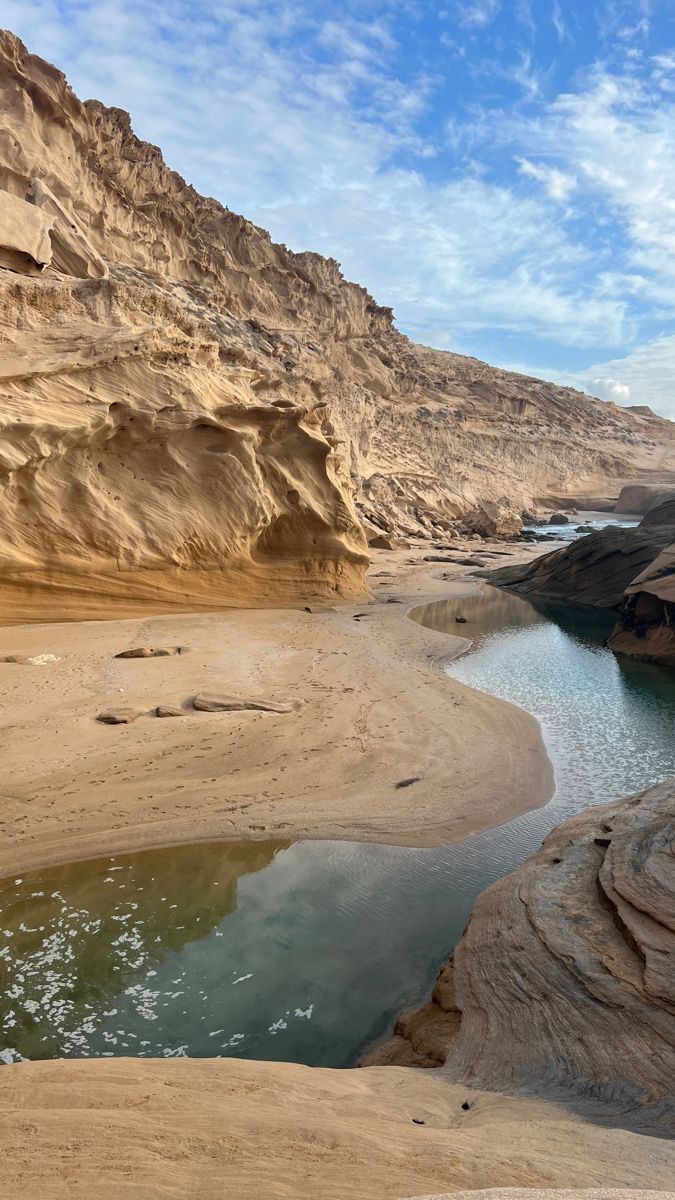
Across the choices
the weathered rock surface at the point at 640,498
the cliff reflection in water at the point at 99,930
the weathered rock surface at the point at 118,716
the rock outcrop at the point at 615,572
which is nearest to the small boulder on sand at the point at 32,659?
the weathered rock surface at the point at 118,716

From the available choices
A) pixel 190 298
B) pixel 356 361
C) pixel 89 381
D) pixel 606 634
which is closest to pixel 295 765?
pixel 89 381

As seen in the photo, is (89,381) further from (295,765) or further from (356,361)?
(356,361)

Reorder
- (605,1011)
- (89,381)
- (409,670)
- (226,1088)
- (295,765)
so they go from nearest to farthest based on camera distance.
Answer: (226,1088) → (605,1011) → (295,765) → (409,670) → (89,381)

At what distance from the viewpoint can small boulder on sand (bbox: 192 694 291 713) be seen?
904 cm

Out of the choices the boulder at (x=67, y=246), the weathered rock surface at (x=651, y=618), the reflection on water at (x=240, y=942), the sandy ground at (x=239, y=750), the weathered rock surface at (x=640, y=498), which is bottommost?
the reflection on water at (x=240, y=942)

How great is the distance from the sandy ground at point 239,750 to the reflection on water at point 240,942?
32 cm

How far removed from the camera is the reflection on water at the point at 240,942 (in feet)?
14.3

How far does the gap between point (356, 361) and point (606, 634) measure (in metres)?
37.6

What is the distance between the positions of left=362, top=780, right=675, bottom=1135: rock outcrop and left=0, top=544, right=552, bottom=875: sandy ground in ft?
7.04

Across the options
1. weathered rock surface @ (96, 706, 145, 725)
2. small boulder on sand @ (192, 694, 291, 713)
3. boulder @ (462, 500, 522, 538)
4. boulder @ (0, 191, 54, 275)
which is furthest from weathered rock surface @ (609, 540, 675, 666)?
boulder @ (462, 500, 522, 538)

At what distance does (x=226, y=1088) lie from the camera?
2.98 metres

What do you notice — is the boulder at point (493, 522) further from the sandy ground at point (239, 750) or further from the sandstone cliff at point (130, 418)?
the sandy ground at point (239, 750)

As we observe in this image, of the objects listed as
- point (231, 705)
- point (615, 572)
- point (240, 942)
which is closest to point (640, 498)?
point (615, 572)

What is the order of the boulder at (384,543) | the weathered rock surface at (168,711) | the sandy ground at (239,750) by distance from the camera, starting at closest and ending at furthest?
1. the sandy ground at (239,750)
2. the weathered rock surface at (168,711)
3. the boulder at (384,543)
